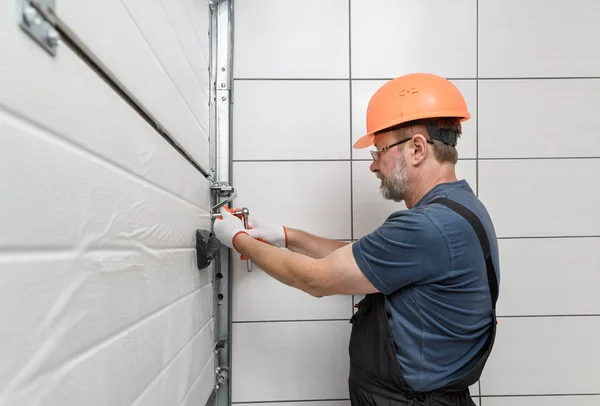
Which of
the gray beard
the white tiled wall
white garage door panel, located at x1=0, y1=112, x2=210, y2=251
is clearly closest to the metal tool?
the white tiled wall

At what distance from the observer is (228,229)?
4.06 ft

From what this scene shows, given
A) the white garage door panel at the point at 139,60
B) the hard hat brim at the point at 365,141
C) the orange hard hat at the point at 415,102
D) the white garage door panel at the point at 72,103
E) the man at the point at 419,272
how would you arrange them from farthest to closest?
the hard hat brim at the point at 365,141, the orange hard hat at the point at 415,102, the man at the point at 419,272, the white garage door panel at the point at 139,60, the white garage door panel at the point at 72,103

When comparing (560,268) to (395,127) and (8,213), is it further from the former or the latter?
(8,213)

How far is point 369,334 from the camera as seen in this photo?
1113mm

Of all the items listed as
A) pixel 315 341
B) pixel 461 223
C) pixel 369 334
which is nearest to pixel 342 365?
pixel 315 341

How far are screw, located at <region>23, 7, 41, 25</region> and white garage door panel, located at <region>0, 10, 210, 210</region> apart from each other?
15 millimetres

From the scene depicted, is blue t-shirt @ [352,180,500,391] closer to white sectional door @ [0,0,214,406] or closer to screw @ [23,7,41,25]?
white sectional door @ [0,0,214,406]

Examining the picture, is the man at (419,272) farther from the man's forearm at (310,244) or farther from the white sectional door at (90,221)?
the white sectional door at (90,221)

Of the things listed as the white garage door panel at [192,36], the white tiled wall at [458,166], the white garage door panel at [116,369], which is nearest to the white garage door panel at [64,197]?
the white garage door panel at [116,369]

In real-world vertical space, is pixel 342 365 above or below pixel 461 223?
below

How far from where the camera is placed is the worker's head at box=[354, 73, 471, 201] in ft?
3.76

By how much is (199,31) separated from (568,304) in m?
1.83

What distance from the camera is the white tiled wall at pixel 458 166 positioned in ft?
4.99

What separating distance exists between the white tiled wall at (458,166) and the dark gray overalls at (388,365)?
403 mm
